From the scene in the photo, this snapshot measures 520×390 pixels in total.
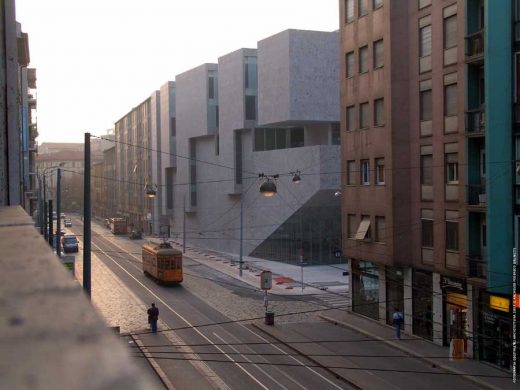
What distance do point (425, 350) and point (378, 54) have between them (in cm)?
1248

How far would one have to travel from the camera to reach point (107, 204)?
120 meters

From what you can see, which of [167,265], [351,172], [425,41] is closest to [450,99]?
[425,41]

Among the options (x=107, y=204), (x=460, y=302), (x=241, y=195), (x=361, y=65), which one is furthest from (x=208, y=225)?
(x=107, y=204)

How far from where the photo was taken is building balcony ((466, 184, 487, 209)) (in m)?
21.8

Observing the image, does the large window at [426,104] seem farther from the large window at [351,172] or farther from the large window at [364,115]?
the large window at [351,172]

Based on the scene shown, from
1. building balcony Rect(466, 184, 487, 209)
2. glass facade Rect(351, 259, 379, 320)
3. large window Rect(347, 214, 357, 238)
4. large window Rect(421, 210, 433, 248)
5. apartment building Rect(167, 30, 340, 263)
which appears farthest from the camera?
apartment building Rect(167, 30, 340, 263)

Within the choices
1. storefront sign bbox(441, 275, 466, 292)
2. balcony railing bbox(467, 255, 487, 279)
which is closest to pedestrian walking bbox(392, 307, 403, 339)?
storefront sign bbox(441, 275, 466, 292)

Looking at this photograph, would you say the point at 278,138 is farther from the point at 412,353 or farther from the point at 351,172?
the point at 412,353

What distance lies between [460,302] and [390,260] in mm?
4414

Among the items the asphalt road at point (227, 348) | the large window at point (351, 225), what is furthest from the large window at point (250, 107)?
the large window at point (351, 225)

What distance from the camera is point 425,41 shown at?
24859 mm

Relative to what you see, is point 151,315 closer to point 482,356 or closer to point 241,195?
point 482,356

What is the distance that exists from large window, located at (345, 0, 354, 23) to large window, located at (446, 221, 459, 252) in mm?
11385

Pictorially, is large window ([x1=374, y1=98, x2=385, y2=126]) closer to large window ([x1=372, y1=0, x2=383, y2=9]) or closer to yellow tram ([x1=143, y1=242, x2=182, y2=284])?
large window ([x1=372, y1=0, x2=383, y2=9])
